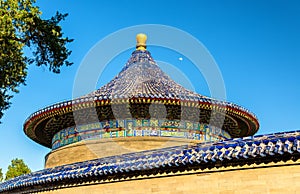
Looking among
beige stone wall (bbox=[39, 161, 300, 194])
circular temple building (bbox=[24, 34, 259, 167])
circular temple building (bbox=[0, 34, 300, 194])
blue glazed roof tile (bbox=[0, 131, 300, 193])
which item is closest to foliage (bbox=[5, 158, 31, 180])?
circular temple building (bbox=[0, 34, 300, 194])

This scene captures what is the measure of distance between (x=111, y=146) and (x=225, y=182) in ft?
20.4

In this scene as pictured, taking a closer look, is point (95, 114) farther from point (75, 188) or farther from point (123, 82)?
point (75, 188)

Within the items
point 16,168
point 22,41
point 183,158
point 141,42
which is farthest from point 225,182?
point 16,168

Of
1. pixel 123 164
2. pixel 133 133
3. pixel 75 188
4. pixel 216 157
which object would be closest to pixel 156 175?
pixel 123 164

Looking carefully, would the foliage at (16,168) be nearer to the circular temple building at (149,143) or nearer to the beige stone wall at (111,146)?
the circular temple building at (149,143)

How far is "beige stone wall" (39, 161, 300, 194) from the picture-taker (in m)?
7.44

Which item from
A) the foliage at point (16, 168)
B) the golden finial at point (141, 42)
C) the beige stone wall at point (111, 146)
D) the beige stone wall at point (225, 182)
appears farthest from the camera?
the foliage at point (16, 168)

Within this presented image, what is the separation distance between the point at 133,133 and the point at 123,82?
8.96 feet

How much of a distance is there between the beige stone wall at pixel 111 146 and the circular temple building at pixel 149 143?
1.3 inches

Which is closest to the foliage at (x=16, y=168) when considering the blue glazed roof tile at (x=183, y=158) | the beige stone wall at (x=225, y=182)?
the blue glazed roof tile at (x=183, y=158)

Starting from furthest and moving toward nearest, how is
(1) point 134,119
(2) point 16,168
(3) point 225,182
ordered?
(2) point 16,168
(1) point 134,119
(3) point 225,182

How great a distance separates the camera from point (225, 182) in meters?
8.23

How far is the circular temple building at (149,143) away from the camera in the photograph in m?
7.93

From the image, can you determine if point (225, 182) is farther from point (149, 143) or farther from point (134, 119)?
point (134, 119)
